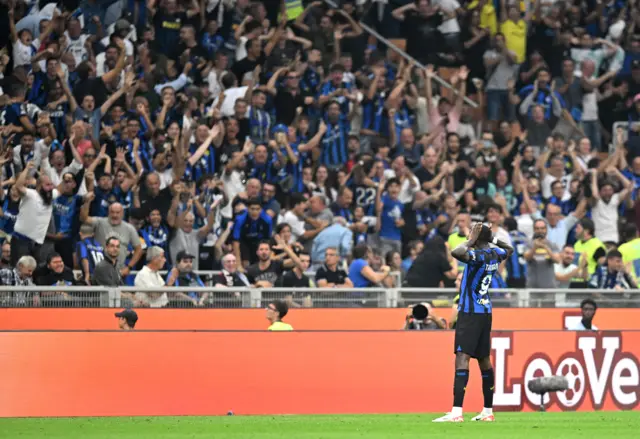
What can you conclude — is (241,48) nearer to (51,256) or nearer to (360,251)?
(360,251)

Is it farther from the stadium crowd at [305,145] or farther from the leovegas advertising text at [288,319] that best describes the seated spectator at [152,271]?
the leovegas advertising text at [288,319]

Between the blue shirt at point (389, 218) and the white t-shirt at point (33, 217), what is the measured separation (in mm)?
5446

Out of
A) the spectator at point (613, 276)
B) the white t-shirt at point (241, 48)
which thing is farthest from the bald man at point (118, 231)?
the spectator at point (613, 276)

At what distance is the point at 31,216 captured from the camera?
1827 centimetres

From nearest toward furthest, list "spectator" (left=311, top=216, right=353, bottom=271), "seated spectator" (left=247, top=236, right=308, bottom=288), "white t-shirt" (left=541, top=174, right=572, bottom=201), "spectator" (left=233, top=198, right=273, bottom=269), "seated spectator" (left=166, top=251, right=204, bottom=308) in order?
"seated spectator" (left=166, top=251, right=204, bottom=308)
"seated spectator" (left=247, top=236, right=308, bottom=288)
"spectator" (left=233, top=198, right=273, bottom=269)
"spectator" (left=311, top=216, right=353, bottom=271)
"white t-shirt" (left=541, top=174, right=572, bottom=201)

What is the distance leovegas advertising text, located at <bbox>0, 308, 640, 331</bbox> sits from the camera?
17.1 metres

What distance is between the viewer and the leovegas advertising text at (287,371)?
1488cm

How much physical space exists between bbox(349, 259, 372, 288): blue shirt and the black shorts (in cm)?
570

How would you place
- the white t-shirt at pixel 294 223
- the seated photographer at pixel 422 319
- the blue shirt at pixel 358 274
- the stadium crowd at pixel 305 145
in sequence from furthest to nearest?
the white t-shirt at pixel 294 223, the blue shirt at pixel 358 274, the stadium crowd at pixel 305 145, the seated photographer at pixel 422 319

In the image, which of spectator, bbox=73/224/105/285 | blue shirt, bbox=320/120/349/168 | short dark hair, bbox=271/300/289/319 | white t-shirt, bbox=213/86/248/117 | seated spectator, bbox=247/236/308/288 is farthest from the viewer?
blue shirt, bbox=320/120/349/168

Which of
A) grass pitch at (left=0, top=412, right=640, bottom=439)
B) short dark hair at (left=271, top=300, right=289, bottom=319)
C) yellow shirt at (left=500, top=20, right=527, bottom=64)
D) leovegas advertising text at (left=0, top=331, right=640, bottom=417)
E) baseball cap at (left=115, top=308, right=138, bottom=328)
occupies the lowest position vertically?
grass pitch at (left=0, top=412, right=640, bottom=439)

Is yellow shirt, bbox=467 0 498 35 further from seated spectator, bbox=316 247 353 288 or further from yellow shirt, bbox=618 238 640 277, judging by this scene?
seated spectator, bbox=316 247 353 288

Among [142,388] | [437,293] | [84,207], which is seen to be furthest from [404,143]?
[142,388]

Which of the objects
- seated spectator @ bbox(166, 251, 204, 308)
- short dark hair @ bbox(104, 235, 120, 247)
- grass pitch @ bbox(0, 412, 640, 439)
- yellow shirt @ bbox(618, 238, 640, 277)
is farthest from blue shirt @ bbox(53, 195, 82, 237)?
yellow shirt @ bbox(618, 238, 640, 277)
